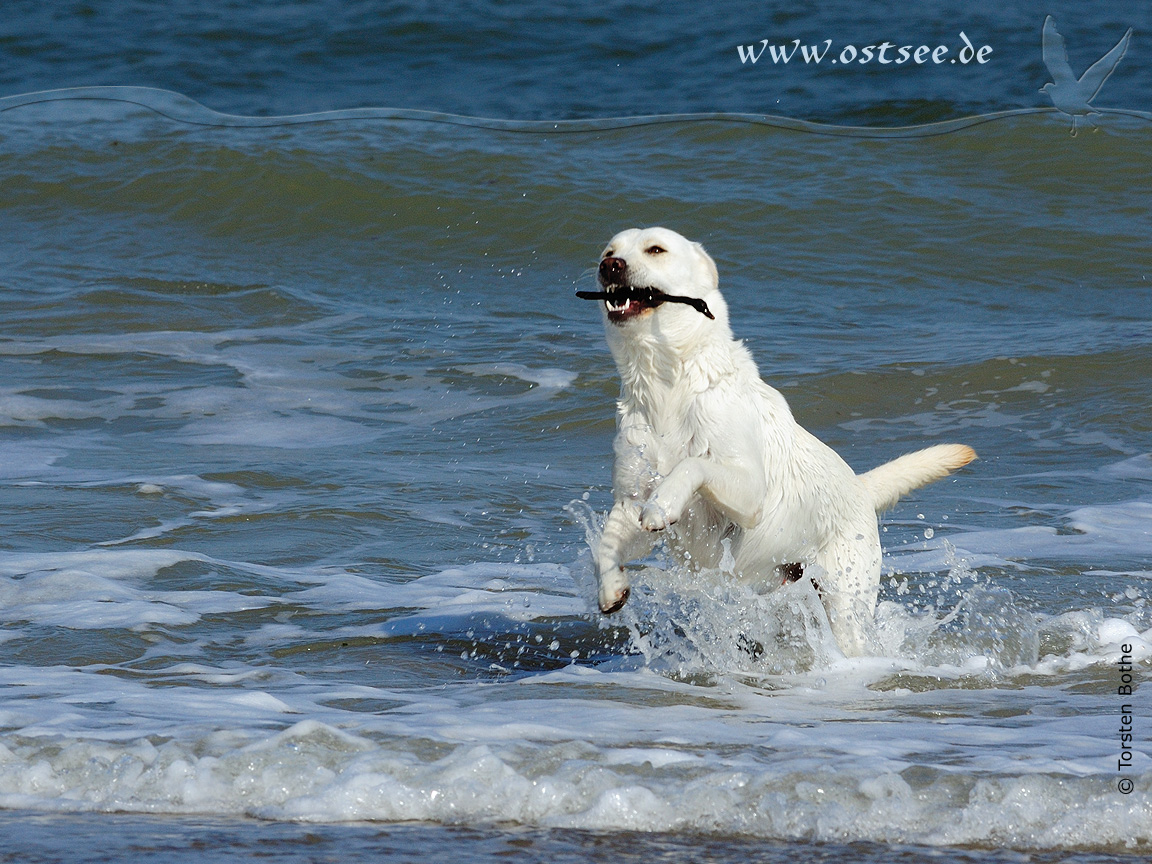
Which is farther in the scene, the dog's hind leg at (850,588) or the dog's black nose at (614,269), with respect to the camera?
the dog's hind leg at (850,588)

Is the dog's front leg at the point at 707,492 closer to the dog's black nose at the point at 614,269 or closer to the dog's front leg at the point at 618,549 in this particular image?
the dog's front leg at the point at 618,549

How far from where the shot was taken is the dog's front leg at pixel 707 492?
430 cm

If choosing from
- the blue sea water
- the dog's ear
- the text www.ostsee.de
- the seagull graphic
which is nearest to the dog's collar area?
the dog's ear

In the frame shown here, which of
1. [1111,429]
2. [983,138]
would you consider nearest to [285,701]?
[1111,429]

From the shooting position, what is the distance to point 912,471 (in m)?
5.33

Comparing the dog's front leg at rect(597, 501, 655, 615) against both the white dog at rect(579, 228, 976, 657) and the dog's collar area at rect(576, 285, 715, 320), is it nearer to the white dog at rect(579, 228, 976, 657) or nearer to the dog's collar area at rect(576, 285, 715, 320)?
the white dog at rect(579, 228, 976, 657)

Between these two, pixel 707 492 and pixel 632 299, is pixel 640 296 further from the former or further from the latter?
pixel 707 492

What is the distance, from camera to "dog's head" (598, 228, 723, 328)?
4.64 meters

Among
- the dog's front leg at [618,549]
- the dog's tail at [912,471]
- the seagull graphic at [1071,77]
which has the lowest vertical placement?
the dog's front leg at [618,549]

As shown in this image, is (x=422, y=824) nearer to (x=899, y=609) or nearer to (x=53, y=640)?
(x=53, y=640)

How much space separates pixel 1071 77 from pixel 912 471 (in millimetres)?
12192

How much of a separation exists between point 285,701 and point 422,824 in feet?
3.29

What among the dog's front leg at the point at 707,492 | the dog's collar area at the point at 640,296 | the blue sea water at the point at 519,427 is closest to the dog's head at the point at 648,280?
the dog's collar area at the point at 640,296

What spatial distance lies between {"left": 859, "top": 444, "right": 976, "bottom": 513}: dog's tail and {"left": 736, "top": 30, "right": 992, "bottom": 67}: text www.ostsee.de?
42.4ft
